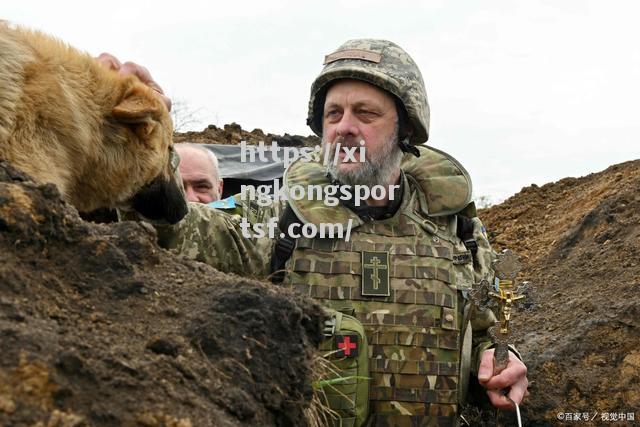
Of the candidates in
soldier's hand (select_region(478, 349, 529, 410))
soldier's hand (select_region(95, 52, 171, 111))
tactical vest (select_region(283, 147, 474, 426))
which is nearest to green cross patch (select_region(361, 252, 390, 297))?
tactical vest (select_region(283, 147, 474, 426))

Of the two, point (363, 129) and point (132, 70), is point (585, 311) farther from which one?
point (132, 70)

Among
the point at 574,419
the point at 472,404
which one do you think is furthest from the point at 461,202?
the point at 574,419

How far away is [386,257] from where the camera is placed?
4.81 m

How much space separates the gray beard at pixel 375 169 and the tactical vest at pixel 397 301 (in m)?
0.26

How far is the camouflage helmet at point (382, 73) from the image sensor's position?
5211 mm

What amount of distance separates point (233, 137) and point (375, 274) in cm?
961

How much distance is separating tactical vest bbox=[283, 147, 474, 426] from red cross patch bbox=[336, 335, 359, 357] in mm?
296

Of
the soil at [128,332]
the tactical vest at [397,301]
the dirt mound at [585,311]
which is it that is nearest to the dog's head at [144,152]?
the tactical vest at [397,301]

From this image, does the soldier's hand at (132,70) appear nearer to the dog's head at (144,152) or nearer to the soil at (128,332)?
the dog's head at (144,152)

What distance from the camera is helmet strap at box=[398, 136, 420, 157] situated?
5.42 m

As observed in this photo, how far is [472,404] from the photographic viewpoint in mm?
5238

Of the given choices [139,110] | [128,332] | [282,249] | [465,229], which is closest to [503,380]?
[465,229]

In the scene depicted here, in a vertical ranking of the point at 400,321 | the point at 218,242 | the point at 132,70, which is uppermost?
the point at 132,70

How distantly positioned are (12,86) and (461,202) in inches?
103
